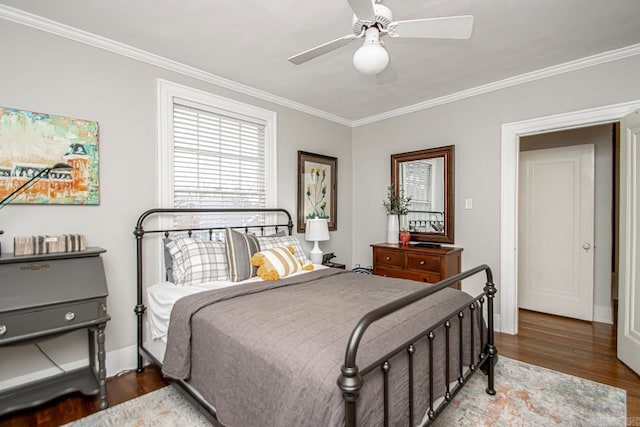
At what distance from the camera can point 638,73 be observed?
260 cm

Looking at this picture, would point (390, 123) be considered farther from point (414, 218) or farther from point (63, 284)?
point (63, 284)

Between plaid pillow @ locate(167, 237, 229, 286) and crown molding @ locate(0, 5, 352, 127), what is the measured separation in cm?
157

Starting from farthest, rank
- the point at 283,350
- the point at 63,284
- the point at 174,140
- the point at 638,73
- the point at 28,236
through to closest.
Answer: the point at 174,140 → the point at 638,73 → the point at 28,236 → the point at 63,284 → the point at 283,350

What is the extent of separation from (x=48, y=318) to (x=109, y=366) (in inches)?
34.7

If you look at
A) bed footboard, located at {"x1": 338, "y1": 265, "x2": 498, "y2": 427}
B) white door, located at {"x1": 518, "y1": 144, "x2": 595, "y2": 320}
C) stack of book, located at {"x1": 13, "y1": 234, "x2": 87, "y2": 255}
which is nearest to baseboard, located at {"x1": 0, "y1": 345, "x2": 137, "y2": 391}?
stack of book, located at {"x1": 13, "y1": 234, "x2": 87, "y2": 255}

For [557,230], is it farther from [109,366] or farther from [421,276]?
[109,366]

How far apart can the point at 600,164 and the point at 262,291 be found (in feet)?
13.3

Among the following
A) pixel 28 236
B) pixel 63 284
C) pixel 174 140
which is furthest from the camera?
pixel 174 140

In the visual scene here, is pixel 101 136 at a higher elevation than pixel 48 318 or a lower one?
higher

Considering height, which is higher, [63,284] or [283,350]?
[63,284]

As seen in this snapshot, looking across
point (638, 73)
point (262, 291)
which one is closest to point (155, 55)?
point (262, 291)

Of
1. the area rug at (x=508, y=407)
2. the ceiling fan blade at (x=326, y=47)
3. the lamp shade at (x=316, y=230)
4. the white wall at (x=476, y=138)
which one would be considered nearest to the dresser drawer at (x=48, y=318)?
the area rug at (x=508, y=407)

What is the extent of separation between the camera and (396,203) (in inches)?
162

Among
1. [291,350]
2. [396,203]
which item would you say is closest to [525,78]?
[396,203]
